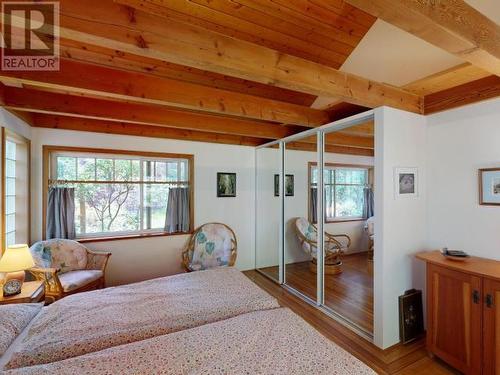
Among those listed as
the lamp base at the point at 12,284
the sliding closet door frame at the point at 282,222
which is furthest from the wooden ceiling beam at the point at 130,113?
the lamp base at the point at 12,284

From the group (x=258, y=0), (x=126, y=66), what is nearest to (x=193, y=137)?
(x=126, y=66)

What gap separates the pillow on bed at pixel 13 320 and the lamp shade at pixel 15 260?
0.50 meters

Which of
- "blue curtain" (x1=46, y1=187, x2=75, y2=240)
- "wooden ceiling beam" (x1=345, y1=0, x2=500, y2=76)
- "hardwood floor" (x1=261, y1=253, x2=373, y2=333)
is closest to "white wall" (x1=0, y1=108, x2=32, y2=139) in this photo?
"blue curtain" (x1=46, y1=187, x2=75, y2=240)

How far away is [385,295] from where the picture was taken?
222cm

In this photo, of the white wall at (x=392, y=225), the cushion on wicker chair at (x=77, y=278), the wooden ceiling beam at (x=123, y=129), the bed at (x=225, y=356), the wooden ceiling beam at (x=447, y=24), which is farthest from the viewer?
the wooden ceiling beam at (x=123, y=129)

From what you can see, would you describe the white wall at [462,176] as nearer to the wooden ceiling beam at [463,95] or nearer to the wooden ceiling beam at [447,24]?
the wooden ceiling beam at [463,95]

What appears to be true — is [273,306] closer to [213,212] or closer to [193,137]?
[213,212]

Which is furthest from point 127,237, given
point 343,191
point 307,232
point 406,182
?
point 406,182

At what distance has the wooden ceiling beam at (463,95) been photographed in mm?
2025

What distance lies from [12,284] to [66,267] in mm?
939

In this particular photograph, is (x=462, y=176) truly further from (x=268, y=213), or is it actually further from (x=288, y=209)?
(x=268, y=213)

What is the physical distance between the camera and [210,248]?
3732 mm

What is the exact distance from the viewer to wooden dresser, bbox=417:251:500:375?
5.57ft

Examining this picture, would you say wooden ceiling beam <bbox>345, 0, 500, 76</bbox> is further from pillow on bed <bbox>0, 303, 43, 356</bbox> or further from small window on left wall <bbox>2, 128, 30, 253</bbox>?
small window on left wall <bbox>2, 128, 30, 253</bbox>
